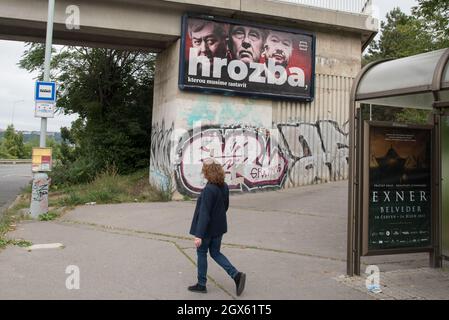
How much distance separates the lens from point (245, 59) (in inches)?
552

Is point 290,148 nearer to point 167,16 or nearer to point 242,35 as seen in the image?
point 242,35

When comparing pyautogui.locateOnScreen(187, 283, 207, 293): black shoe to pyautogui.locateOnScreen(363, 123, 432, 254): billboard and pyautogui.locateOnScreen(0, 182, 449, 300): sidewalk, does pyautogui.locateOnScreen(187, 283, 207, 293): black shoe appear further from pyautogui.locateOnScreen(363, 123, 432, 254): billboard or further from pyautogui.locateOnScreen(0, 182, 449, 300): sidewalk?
pyautogui.locateOnScreen(363, 123, 432, 254): billboard

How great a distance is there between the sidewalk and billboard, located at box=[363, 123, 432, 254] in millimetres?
508

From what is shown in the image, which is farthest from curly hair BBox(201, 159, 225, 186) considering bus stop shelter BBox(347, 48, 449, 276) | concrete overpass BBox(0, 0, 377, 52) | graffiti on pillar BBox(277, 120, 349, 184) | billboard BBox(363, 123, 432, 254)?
graffiti on pillar BBox(277, 120, 349, 184)

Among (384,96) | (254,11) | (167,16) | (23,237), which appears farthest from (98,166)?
(384,96)

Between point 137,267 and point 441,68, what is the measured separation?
4.49 m

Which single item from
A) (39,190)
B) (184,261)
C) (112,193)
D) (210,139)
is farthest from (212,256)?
(210,139)

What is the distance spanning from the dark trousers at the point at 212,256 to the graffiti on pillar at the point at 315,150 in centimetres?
1009

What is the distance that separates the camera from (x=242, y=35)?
555 inches

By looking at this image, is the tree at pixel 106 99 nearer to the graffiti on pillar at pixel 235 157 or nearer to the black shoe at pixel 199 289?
the graffiti on pillar at pixel 235 157

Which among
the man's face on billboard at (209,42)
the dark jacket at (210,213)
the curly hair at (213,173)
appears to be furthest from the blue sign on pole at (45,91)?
the dark jacket at (210,213)

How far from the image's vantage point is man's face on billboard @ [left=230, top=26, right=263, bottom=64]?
549 inches

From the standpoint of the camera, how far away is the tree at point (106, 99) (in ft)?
58.7

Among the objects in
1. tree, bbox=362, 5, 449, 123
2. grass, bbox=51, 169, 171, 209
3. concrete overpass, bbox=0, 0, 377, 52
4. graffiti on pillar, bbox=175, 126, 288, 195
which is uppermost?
concrete overpass, bbox=0, 0, 377, 52
